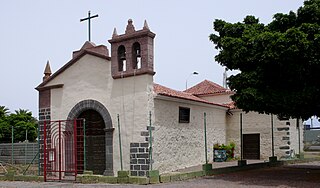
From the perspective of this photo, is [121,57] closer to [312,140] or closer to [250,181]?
[250,181]

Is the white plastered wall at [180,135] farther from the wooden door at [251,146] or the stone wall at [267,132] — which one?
the wooden door at [251,146]

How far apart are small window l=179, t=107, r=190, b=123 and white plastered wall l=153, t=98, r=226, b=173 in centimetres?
18

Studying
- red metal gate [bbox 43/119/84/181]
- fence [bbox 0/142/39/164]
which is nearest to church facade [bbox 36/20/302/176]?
red metal gate [bbox 43/119/84/181]

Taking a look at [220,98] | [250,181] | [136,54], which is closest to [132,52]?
[136,54]

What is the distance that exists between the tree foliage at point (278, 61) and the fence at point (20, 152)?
14831mm

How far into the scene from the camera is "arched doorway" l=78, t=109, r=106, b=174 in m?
17.0

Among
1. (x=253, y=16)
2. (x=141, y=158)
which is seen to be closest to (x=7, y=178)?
(x=141, y=158)

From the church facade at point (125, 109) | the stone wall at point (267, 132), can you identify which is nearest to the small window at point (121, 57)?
the church facade at point (125, 109)

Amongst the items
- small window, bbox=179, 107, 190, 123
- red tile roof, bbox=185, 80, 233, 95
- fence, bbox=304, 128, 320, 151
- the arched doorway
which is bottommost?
fence, bbox=304, 128, 320, 151

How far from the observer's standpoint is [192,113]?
63.8 feet

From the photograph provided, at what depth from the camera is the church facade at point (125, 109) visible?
15.5m

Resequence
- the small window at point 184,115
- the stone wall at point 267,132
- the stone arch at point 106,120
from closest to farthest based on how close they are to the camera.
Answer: the stone arch at point 106,120, the small window at point 184,115, the stone wall at point 267,132

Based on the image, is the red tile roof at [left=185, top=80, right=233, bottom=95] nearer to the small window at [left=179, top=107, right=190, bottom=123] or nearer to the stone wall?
the stone wall

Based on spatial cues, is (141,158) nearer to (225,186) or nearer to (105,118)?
(105,118)
